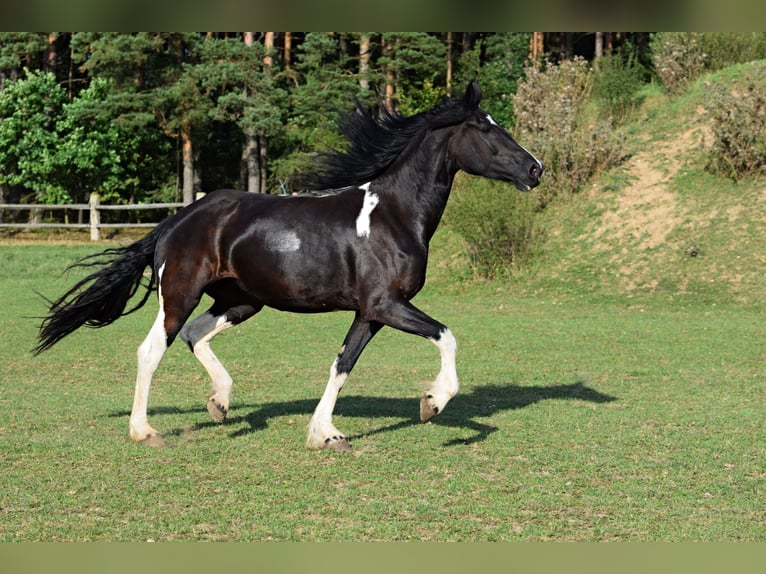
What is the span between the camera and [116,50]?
36938 mm

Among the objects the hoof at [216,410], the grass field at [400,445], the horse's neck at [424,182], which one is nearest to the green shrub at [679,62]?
the grass field at [400,445]

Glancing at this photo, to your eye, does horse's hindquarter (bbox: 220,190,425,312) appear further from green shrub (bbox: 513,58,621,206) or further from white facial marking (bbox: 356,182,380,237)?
green shrub (bbox: 513,58,621,206)

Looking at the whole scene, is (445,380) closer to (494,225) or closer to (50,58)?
(494,225)

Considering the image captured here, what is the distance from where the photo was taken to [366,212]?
7602 mm

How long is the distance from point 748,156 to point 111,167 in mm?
27164

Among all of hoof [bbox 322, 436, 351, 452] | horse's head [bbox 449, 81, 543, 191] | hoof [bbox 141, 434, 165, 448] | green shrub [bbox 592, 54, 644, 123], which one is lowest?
hoof [bbox 141, 434, 165, 448]

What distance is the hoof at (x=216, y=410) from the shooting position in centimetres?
810

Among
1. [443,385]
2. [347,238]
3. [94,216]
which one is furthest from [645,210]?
[94,216]

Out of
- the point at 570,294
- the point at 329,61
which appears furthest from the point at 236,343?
the point at 329,61

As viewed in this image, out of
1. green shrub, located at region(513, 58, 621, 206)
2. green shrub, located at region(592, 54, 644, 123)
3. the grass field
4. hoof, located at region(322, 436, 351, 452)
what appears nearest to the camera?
the grass field

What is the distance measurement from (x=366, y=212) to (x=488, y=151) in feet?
3.61

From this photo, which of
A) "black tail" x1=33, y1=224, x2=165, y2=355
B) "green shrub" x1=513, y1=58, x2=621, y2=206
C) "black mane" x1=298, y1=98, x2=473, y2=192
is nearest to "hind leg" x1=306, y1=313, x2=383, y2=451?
"black mane" x1=298, y1=98, x2=473, y2=192

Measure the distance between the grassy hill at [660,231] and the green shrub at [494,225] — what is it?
45 cm

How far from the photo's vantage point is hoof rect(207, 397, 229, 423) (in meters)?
8.10
